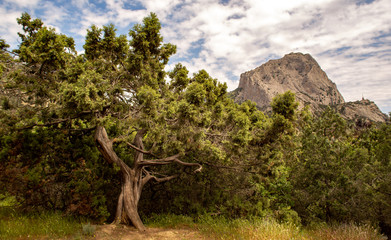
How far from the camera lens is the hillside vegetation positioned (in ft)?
21.1

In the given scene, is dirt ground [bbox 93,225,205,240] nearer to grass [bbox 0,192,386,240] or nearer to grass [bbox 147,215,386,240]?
grass [bbox 0,192,386,240]

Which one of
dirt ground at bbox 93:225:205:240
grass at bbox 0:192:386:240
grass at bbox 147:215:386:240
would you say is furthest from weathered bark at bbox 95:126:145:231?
grass at bbox 147:215:386:240

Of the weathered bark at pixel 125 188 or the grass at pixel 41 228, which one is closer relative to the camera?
the grass at pixel 41 228

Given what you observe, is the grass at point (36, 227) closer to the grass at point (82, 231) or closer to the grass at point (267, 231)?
the grass at point (82, 231)

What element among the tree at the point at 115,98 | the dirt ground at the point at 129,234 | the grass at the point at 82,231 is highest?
the tree at the point at 115,98

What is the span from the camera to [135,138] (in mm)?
9102

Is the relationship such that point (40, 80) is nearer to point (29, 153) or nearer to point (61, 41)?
point (61, 41)

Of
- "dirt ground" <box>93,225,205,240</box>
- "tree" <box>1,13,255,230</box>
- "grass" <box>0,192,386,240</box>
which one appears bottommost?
"dirt ground" <box>93,225,205,240</box>

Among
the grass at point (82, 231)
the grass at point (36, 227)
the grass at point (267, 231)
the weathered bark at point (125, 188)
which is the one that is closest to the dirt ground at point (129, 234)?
the grass at point (82, 231)

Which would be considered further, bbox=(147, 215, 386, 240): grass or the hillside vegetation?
the hillside vegetation

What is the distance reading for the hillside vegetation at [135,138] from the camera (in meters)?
6.44

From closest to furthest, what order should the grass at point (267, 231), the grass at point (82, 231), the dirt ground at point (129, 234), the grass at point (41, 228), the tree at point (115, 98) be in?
the grass at point (267, 231)
the grass at point (82, 231)
the grass at point (41, 228)
the tree at point (115, 98)
the dirt ground at point (129, 234)

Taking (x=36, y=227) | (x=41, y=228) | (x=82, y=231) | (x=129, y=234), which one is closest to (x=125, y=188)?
(x=129, y=234)

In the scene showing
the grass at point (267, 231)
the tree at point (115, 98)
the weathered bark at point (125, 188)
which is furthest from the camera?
the weathered bark at point (125, 188)
